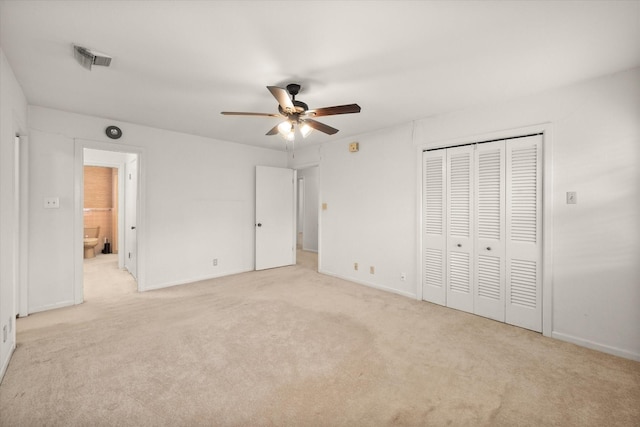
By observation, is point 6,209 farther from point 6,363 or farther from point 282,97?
point 282,97

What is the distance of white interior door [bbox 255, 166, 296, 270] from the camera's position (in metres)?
5.32

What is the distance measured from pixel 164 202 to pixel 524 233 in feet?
15.3

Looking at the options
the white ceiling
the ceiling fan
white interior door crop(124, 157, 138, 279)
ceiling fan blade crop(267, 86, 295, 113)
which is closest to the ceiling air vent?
the white ceiling

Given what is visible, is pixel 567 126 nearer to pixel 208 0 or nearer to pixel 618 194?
pixel 618 194

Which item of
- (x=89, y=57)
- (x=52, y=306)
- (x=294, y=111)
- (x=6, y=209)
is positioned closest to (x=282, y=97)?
(x=294, y=111)

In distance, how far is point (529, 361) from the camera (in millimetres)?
2291

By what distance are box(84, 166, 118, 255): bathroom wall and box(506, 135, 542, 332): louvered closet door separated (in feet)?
26.6

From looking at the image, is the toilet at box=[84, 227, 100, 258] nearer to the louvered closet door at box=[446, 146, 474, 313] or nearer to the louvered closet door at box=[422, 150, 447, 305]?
the louvered closet door at box=[422, 150, 447, 305]

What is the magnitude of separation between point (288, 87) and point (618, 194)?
3.00 metres

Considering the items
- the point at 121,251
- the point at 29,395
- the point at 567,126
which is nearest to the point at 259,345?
the point at 29,395

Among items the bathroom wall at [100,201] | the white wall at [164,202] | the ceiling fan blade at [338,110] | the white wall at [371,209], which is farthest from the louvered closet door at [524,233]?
the bathroom wall at [100,201]

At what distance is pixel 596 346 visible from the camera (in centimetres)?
249

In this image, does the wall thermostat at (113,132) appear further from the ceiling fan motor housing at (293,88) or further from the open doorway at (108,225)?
the ceiling fan motor housing at (293,88)

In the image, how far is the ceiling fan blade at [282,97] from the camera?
219 centimetres
